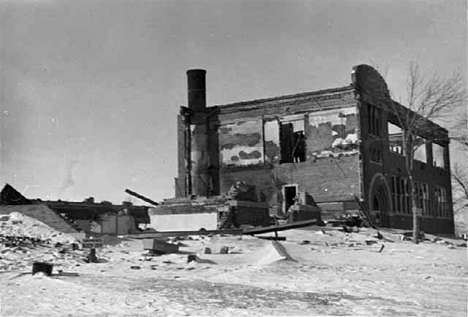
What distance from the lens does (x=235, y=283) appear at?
10.3m

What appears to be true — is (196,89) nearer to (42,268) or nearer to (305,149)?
(305,149)

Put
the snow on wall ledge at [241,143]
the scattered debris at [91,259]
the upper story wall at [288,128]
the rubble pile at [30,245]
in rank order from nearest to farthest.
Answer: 1. the rubble pile at [30,245]
2. the scattered debris at [91,259]
3. the upper story wall at [288,128]
4. the snow on wall ledge at [241,143]

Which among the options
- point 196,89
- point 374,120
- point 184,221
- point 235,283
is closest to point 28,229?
point 184,221

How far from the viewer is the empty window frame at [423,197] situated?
39.0 m

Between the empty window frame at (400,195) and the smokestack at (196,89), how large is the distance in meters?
12.5

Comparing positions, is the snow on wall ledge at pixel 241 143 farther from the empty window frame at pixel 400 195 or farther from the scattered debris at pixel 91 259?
the scattered debris at pixel 91 259

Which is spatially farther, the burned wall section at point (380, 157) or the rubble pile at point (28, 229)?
the burned wall section at point (380, 157)

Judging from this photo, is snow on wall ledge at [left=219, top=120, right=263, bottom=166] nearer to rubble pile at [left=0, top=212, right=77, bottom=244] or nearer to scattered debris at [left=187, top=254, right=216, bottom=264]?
rubble pile at [left=0, top=212, right=77, bottom=244]

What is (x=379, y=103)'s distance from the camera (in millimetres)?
34250

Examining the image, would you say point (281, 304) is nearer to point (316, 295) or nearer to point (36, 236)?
point (316, 295)

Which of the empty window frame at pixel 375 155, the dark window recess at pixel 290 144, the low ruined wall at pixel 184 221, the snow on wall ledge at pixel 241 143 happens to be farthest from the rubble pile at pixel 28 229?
the empty window frame at pixel 375 155

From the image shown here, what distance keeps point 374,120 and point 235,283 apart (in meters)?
25.1

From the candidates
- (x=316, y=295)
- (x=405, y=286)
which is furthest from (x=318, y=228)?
(x=316, y=295)

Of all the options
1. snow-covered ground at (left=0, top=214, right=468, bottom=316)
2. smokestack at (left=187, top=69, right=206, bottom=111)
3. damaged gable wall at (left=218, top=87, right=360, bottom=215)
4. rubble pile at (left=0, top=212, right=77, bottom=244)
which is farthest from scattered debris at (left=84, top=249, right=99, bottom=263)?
smokestack at (left=187, top=69, right=206, bottom=111)
